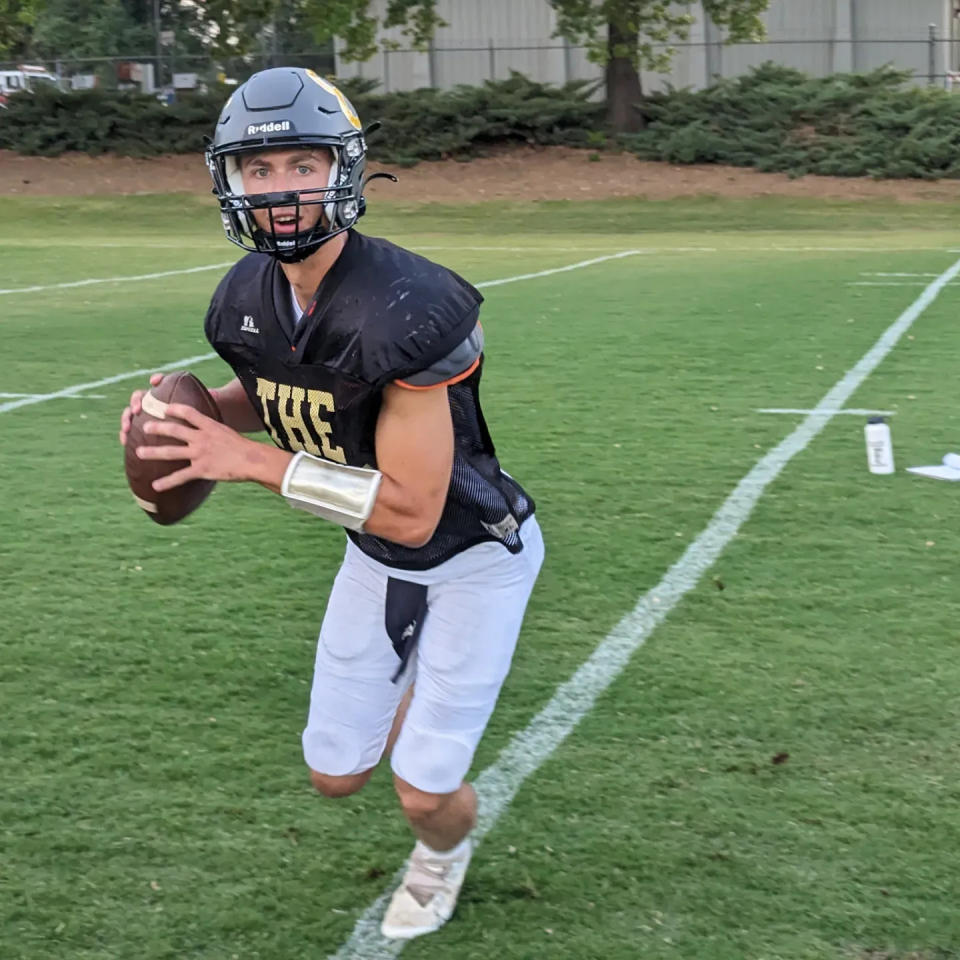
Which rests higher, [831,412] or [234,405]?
[234,405]

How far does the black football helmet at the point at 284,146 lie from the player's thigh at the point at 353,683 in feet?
2.52

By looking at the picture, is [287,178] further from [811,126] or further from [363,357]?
[811,126]

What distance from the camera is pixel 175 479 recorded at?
2939mm

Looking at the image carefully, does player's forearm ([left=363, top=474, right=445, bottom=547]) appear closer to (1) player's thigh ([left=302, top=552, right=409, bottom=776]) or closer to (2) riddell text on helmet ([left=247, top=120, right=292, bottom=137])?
(1) player's thigh ([left=302, top=552, right=409, bottom=776])

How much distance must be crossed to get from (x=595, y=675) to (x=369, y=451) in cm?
191

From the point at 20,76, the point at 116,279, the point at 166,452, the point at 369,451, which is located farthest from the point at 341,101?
the point at 20,76

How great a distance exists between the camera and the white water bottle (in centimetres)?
735

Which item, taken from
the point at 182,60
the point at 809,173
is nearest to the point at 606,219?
the point at 809,173

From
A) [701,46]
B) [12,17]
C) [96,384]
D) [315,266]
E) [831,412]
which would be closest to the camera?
[315,266]

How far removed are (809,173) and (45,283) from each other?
18086mm

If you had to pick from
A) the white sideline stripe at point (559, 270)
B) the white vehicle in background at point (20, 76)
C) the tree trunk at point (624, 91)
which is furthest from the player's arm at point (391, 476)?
the white vehicle in background at point (20, 76)

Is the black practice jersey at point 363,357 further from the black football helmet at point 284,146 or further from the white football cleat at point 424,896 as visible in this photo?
the white football cleat at point 424,896

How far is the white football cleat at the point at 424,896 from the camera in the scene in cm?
328

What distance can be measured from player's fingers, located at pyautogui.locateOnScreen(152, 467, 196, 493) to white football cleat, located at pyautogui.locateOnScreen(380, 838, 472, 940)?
3.22ft
